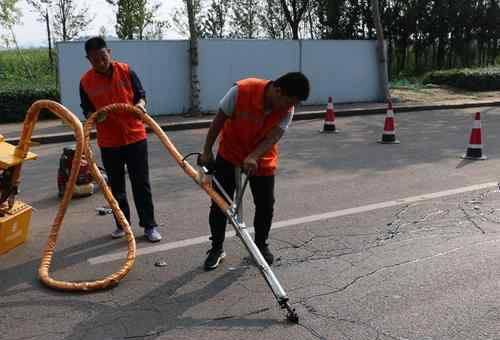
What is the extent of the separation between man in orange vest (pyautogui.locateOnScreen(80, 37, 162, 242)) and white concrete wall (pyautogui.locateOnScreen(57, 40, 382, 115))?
28.2 feet

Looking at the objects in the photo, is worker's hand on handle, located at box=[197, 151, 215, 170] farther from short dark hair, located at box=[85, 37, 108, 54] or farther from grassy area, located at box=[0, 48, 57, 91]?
grassy area, located at box=[0, 48, 57, 91]

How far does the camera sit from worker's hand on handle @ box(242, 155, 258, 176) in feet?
11.8

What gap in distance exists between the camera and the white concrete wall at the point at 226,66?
42.1 ft

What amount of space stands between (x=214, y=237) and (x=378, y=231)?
5.30ft

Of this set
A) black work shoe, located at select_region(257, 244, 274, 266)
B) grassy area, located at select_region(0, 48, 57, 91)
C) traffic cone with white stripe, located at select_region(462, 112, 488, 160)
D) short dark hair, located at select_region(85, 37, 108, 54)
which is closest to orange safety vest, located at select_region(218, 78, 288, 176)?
black work shoe, located at select_region(257, 244, 274, 266)

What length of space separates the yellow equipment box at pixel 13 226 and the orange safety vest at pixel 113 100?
857mm

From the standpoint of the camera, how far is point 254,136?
→ 3.83m

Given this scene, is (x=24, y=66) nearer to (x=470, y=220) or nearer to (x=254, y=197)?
(x=254, y=197)

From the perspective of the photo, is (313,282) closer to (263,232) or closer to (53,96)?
(263,232)

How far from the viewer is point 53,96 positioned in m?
13.8

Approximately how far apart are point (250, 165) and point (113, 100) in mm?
1545

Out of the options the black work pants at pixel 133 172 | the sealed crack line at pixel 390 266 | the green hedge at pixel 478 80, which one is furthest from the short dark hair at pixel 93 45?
the green hedge at pixel 478 80

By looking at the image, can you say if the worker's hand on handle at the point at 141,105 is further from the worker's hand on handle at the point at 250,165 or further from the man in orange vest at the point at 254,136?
the worker's hand on handle at the point at 250,165

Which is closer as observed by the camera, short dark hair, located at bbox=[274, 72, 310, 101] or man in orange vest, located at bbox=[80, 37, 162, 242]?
short dark hair, located at bbox=[274, 72, 310, 101]
